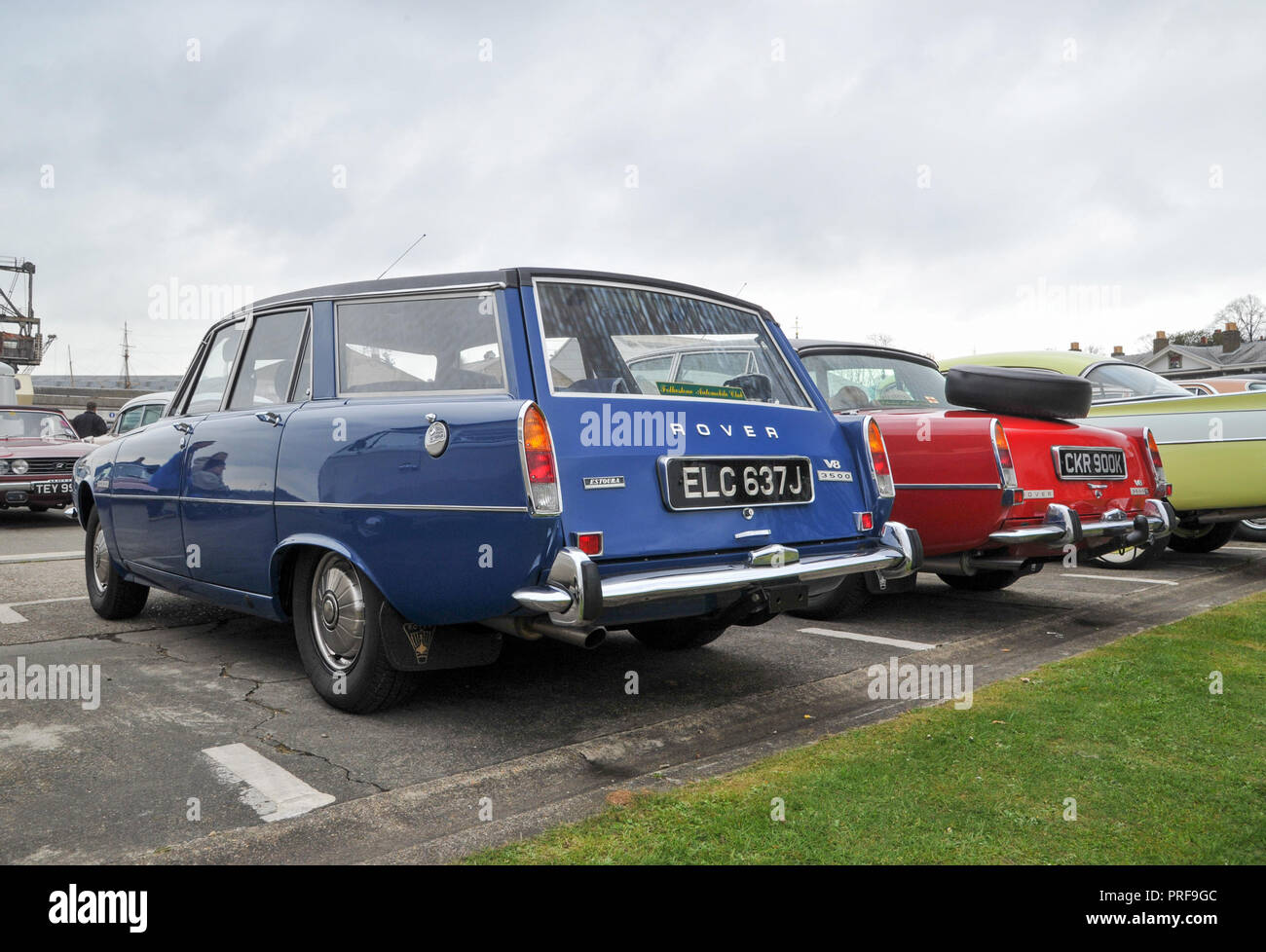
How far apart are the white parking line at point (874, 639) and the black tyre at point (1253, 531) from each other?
6087 millimetres

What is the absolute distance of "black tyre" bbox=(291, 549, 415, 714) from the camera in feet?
12.6

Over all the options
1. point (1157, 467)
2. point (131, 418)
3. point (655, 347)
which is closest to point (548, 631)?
point (655, 347)

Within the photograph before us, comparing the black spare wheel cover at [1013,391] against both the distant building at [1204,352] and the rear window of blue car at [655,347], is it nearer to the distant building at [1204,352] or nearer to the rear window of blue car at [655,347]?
the rear window of blue car at [655,347]

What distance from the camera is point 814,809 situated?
290cm

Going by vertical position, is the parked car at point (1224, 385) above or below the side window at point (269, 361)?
above

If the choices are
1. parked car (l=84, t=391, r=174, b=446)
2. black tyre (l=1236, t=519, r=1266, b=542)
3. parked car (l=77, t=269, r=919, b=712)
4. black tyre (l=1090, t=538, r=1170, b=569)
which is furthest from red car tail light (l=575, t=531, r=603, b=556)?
parked car (l=84, t=391, r=174, b=446)

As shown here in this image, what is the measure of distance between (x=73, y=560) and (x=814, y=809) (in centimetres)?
795

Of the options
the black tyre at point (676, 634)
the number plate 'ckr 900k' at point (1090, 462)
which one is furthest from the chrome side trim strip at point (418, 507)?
the number plate 'ckr 900k' at point (1090, 462)

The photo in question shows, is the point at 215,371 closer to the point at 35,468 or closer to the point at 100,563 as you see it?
the point at 100,563

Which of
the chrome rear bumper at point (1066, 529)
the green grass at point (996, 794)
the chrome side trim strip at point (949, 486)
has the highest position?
the chrome side trim strip at point (949, 486)

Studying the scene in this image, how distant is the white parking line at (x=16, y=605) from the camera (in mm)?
5866
